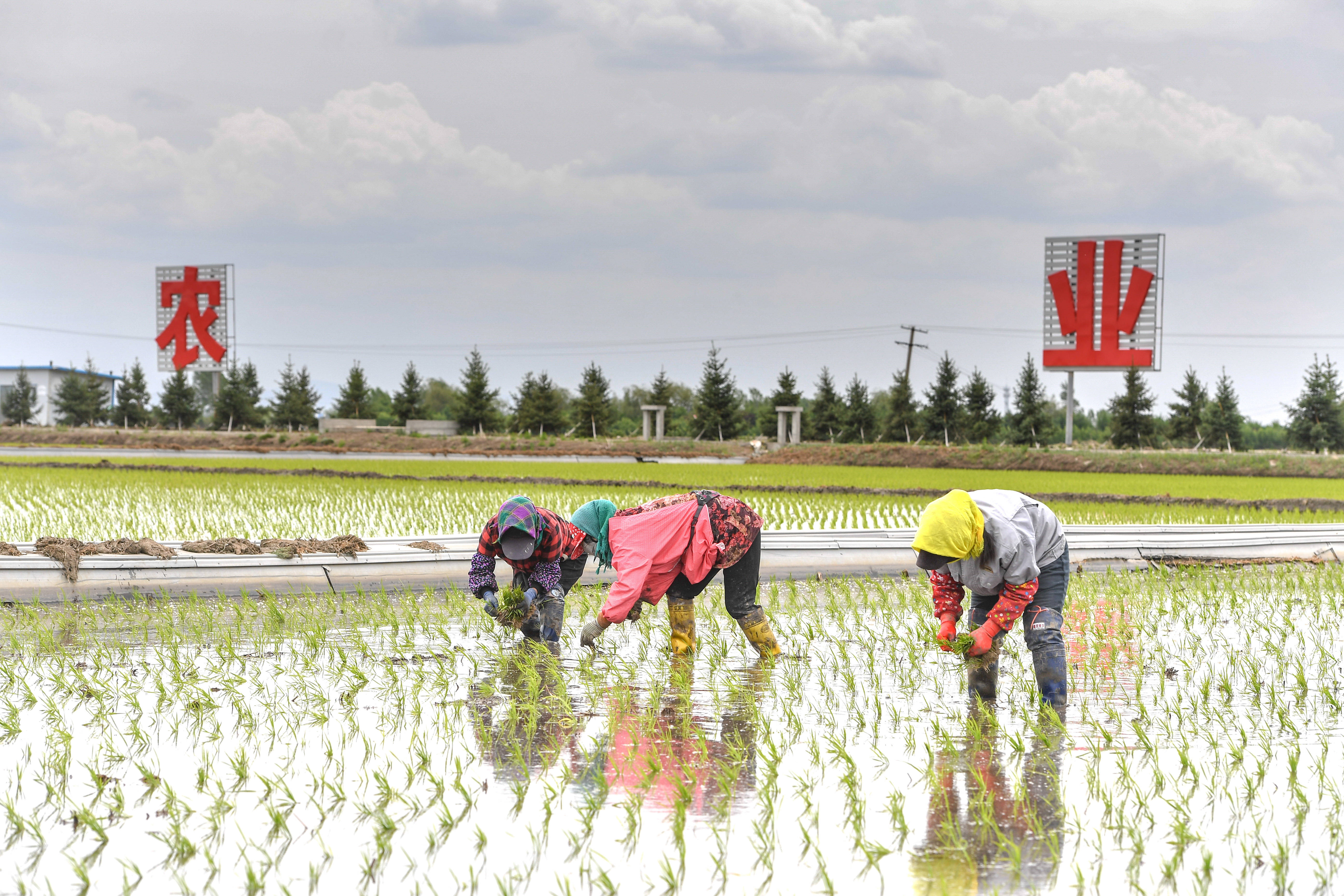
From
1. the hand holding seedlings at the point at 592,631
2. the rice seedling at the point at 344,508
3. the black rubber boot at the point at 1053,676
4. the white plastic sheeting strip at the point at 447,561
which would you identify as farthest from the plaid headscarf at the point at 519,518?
the rice seedling at the point at 344,508

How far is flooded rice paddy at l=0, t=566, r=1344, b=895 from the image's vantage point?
2.90 m

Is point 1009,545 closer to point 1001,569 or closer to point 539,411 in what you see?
point 1001,569

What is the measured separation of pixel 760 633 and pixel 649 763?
1613mm

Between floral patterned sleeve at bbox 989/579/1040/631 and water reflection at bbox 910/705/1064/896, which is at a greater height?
floral patterned sleeve at bbox 989/579/1040/631

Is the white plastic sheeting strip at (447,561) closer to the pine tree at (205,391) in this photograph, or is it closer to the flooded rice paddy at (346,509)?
the flooded rice paddy at (346,509)

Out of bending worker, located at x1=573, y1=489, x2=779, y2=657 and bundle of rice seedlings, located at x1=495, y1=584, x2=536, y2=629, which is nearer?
bending worker, located at x1=573, y1=489, x2=779, y2=657

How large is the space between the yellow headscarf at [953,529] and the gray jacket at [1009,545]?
0.12 metres

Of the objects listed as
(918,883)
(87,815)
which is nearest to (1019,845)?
(918,883)

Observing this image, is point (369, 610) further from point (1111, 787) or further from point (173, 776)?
point (1111, 787)

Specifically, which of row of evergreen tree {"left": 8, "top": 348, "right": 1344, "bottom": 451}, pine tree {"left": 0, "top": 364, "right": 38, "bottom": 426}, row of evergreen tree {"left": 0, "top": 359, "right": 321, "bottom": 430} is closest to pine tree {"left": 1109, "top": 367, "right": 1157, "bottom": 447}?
row of evergreen tree {"left": 8, "top": 348, "right": 1344, "bottom": 451}

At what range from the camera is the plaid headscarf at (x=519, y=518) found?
4949 millimetres

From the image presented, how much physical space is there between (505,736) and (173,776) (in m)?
1.11

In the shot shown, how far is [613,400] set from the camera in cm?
6166

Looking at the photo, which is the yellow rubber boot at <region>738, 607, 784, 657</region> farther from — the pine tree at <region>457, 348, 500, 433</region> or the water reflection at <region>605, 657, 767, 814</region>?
the pine tree at <region>457, 348, 500, 433</region>
